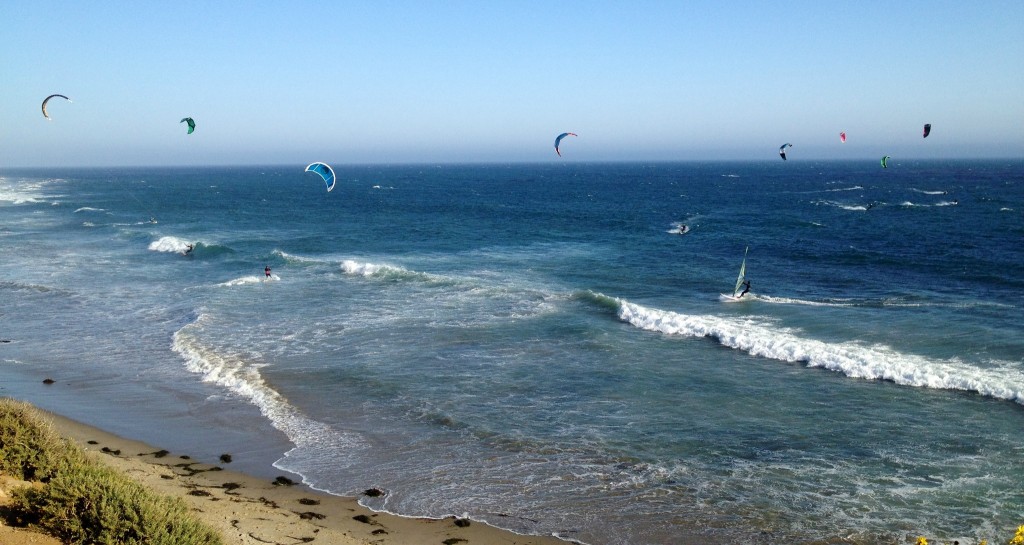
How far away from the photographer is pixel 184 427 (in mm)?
14242

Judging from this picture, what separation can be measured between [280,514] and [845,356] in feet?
49.2

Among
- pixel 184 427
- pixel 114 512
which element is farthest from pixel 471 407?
pixel 114 512

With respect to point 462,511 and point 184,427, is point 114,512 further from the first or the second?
point 184,427

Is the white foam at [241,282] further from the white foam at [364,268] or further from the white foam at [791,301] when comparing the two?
the white foam at [791,301]

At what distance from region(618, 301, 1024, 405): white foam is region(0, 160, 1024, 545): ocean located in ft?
0.27

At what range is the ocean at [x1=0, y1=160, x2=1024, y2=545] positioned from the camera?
1131cm

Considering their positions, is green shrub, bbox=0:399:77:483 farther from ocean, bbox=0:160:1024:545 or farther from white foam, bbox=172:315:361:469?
white foam, bbox=172:315:361:469

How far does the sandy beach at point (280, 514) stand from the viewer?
9.71 metres

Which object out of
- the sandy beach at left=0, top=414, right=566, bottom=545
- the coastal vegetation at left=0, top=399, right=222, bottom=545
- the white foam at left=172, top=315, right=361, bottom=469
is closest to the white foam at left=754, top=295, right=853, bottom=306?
the white foam at left=172, top=315, right=361, bottom=469

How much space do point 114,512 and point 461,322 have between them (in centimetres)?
1595

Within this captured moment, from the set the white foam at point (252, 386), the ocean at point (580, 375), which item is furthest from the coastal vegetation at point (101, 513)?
the white foam at point (252, 386)

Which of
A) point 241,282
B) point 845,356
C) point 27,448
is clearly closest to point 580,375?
point 845,356

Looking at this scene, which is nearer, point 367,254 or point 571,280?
point 571,280

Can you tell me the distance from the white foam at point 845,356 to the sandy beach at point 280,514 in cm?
1162
